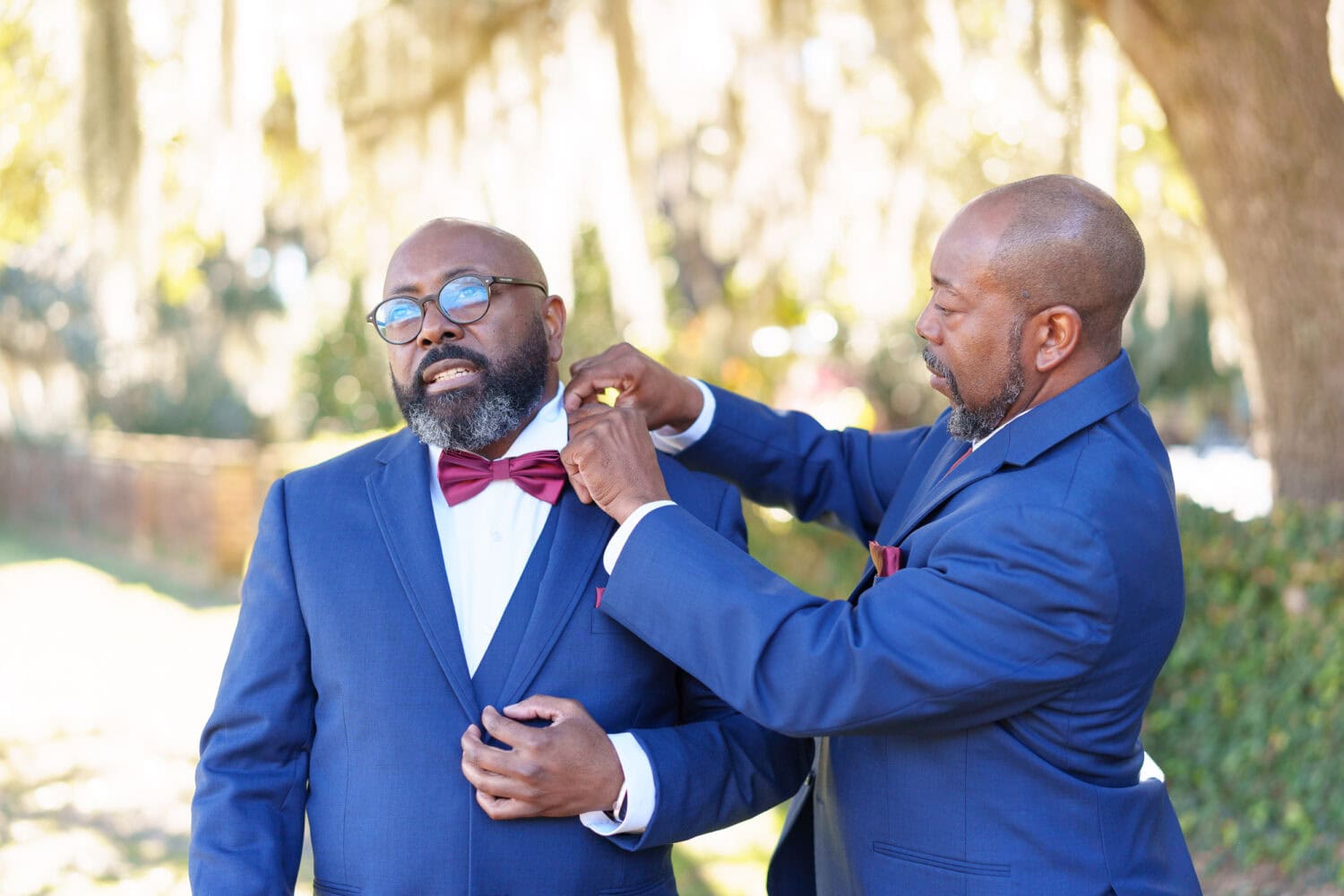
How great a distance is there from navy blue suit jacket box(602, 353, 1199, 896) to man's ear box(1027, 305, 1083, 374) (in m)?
0.07

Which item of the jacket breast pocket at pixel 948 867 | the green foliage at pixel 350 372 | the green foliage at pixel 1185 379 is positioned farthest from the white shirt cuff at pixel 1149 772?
the green foliage at pixel 1185 379

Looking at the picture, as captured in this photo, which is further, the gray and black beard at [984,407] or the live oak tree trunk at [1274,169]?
the live oak tree trunk at [1274,169]

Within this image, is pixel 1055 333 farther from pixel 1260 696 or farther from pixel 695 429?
pixel 1260 696

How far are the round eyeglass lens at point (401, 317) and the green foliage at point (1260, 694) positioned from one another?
375cm

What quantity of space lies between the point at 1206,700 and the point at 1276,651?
0.41m

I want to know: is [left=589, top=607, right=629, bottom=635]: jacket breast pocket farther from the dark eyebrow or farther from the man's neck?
the dark eyebrow

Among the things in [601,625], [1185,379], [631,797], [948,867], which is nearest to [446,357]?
[601,625]

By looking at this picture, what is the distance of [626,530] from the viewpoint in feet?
7.53

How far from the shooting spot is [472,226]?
2689 millimetres

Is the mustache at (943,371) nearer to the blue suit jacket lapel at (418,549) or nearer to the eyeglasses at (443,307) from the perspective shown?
the eyeglasses at (443,307)

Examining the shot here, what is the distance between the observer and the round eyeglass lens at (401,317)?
8.58 ft

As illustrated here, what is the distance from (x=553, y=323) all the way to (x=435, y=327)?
39 centimetres

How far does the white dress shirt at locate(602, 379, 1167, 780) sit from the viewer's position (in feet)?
7.56

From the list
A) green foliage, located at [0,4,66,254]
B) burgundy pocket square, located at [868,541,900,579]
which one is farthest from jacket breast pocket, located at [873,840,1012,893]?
green foliage, located at [0,4,66,254]
